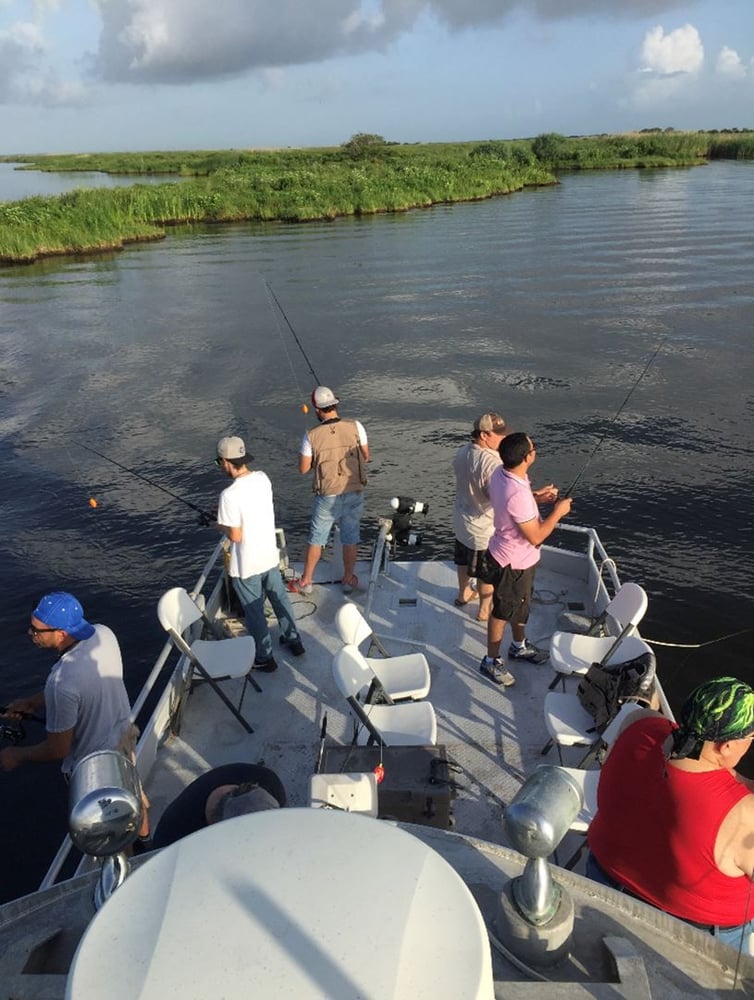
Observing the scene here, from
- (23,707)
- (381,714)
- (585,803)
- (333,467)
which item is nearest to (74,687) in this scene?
(23,707)

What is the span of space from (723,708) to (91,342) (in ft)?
69.8

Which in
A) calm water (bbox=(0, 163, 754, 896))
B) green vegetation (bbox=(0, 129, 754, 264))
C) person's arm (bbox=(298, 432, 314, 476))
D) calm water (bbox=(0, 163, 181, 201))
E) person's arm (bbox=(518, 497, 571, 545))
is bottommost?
calm water (bbox=(0, 163, 754, 896))

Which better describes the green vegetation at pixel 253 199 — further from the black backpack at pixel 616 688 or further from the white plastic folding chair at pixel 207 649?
the black backpack at pixel 616 688

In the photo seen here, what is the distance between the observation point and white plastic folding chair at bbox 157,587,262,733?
4.93 metres

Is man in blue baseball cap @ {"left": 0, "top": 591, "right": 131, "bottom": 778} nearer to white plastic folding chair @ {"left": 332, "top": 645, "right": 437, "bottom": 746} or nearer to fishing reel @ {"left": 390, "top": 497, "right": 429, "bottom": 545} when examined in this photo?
white plastic folding chair @ {"left": 332, "top": 645, "right": 437, "bottom": 746}

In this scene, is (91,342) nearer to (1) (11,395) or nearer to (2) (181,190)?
(1) (11,395)

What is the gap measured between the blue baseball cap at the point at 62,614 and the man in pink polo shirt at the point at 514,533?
2.56 meters

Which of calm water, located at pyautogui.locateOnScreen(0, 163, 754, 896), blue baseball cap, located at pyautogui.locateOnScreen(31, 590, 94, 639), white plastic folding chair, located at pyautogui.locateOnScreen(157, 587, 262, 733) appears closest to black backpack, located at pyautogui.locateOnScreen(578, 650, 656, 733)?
white plastic folding chair, located at pyautogui.locateOnScreen(157, 587, 262, 733)

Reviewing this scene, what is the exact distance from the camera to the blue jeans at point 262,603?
532 centimetres

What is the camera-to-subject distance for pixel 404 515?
23.4ft

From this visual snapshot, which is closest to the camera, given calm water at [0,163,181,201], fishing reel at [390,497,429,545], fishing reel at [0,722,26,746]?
fishing reel at [0,722,26,746]

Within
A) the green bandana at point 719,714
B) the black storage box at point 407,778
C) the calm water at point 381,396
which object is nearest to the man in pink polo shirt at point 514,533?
the black storage box at point 407,778

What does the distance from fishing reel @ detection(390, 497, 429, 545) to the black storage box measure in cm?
310

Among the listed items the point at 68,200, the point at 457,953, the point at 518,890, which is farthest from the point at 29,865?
the point at 68,200
